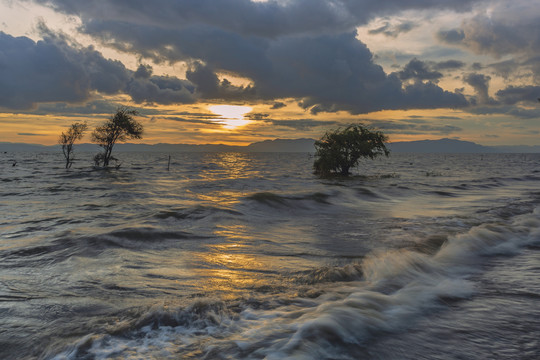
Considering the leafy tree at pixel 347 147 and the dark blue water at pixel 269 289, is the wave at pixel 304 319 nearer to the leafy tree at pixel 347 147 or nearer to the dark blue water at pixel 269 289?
the dark blue water at pixel 269 289

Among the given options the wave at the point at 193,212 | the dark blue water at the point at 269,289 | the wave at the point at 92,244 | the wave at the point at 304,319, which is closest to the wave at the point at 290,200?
the wave at the point at 193,212

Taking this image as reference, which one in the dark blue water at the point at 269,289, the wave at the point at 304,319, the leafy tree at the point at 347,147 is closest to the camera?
the wave at the point at 304,319

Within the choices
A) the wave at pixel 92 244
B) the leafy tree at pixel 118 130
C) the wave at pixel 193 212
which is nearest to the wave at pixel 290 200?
the wave at pixel 193 212

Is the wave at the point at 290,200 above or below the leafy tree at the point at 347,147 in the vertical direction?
below

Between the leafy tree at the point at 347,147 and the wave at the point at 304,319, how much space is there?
36.4m

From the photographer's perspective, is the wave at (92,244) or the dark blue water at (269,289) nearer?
the dark blue water at (269,289)

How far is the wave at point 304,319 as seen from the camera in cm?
464

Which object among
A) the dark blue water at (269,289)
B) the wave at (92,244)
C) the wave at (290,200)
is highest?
the dark blue water at (269,289)

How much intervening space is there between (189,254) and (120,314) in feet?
15.3

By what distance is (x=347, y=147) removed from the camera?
4528 cm

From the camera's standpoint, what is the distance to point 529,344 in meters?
4.64

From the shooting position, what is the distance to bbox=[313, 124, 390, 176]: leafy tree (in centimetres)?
4409

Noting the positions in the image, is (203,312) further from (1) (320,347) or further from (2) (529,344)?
(2) (529,344)

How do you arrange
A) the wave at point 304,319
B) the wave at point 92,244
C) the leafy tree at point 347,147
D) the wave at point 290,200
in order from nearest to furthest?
the wave at point 304,319, the wave at point 92,244, the wave at point 290,200, the leafy tree at point 347,147
